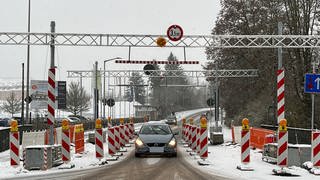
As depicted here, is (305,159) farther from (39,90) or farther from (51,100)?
(39,90)

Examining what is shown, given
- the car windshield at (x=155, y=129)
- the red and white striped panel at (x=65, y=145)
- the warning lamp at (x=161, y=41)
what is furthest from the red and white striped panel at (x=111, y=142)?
the warning lamp at (x=161, y=41)

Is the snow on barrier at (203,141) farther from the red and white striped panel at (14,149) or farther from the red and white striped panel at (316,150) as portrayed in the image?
the red and white striped panel at (14,149)

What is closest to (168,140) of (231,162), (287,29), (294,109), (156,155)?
(156,155)

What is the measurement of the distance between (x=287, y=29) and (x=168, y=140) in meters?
24.5

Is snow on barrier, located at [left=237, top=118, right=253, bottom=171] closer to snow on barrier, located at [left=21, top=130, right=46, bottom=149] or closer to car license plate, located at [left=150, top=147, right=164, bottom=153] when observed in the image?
car license plate, located at [left=150, top=147, right=164, bottom=153]

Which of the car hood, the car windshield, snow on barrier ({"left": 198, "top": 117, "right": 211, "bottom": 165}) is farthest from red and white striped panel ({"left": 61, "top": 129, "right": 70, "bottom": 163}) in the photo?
the car windshield

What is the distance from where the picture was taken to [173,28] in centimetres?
2658

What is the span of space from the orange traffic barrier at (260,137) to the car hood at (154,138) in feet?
13.1

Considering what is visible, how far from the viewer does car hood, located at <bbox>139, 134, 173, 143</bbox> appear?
1919 cm

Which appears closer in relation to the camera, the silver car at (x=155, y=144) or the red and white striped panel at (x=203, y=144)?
the red and white striped panel at (x=203, y=144)

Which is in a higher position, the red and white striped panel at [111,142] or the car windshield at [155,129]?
the car windshield at [155,129]

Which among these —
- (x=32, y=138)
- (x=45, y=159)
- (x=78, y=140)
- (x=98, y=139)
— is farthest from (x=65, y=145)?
(x=32, y=138)

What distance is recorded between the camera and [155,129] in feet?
67.6

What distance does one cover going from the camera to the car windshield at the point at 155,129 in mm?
20375
